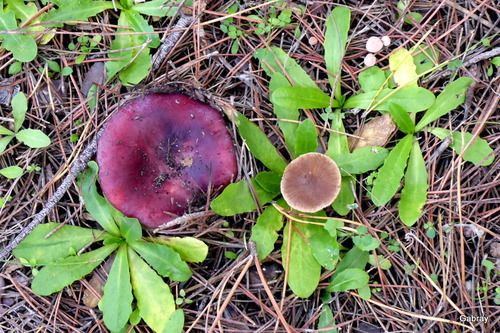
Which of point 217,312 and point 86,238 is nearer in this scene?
point 217,312

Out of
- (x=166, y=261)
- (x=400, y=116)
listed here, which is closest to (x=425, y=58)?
(x=400, y=116)

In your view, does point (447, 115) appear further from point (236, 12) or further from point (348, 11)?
point (236, 12)

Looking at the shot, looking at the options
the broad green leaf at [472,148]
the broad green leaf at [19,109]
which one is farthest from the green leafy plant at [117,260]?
the broad green leaf at [472,148]

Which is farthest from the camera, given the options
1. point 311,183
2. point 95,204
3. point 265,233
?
point 95,204

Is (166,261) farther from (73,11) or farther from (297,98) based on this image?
(73,11)

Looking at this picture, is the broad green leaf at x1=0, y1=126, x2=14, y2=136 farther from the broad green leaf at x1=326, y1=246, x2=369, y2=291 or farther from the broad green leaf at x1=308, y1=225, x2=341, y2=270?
the broad green leaf at x1=326, y1=246, x2=369, y2=291

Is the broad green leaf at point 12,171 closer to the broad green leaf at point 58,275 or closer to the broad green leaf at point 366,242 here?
the broad green leaf at point 58,275

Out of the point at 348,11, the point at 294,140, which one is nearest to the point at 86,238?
the point at 294,140
